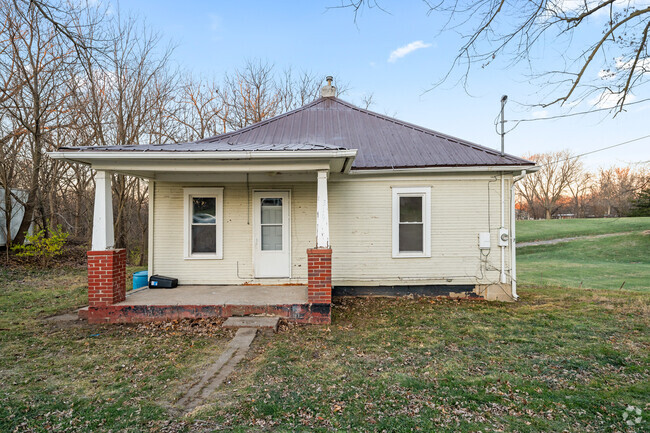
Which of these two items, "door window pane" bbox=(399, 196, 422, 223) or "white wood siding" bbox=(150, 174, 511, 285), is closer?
"white wood siding" bbox=(150, 174, 511, 285)

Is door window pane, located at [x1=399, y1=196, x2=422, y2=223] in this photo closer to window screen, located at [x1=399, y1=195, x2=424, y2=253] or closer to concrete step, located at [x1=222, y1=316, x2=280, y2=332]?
window screen, located at [x1=399, y1=195, x2=424, y2=253]

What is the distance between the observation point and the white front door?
754 cm

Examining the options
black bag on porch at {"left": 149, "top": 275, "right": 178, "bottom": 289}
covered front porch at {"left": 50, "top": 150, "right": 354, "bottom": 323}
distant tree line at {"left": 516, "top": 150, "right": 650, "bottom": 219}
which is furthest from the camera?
distant tree line at {"left": 516, "top": 150, "right": 650, "bottom": 219}

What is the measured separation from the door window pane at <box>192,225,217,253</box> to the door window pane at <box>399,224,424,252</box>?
13.6ft

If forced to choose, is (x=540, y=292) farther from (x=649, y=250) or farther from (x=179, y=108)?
(x=649, y=250)

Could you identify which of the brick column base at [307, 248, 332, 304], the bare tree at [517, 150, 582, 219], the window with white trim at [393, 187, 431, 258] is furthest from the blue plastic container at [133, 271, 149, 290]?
the bare tree at [517, 150, 582, 219]

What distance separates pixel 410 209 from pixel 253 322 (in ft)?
13.7

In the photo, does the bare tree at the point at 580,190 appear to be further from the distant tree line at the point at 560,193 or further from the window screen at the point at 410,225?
the window screen at the point at 410,225

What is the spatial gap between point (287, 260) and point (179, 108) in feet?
40.7

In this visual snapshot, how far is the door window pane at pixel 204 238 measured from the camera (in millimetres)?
7555

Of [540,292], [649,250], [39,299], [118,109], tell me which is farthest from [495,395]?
[649,250]

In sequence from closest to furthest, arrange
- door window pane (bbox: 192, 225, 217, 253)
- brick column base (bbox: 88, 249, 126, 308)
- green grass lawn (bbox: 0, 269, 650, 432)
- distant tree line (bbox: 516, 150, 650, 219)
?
green grass lawn (bbox: 0, 269, 650, 432) < brick column base (bbox: 88, 249, 126, 308) < door window pane (bbox: 192, 225, 217, 253) < distant tree line (bbox: 516, 150, 650, 219)

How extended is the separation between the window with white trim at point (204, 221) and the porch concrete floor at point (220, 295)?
851mm

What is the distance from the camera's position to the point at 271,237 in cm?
760
